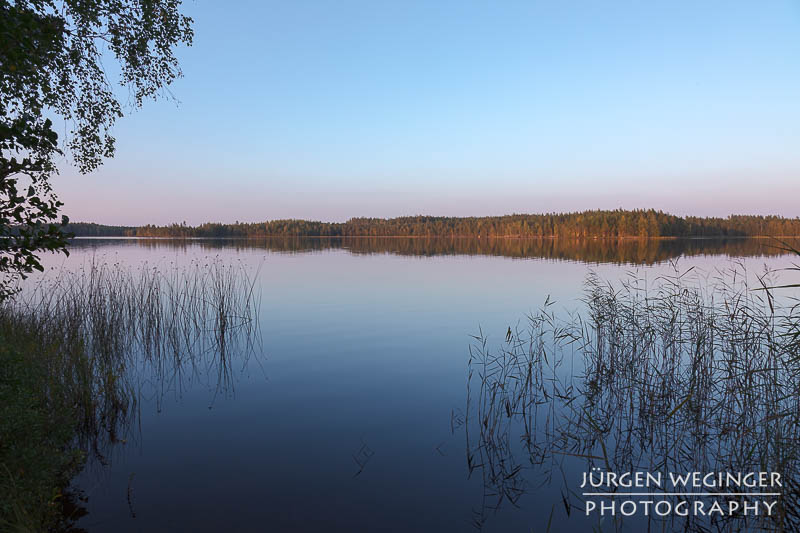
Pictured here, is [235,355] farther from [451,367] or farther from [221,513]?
[221,513]

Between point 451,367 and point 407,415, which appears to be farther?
point 451,367

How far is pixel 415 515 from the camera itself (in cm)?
504

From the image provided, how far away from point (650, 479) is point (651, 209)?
130m

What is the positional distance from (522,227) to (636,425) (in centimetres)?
13522

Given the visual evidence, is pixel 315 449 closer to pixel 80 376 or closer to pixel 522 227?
pixel 80 376

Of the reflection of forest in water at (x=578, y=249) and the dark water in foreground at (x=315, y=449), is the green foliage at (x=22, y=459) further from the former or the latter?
the reflection of forest in water at (x=578, y=249)

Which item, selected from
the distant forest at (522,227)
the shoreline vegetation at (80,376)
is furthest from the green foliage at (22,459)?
the distant forest at (522,227)

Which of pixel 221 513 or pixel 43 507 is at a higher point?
pixel 43 507

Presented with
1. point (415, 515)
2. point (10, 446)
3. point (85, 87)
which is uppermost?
point (85, 87)

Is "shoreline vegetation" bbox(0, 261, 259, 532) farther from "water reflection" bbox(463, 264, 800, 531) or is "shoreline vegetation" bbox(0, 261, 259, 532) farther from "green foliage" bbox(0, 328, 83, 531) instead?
"water reflection" bbox(463, 264, 800, 531)

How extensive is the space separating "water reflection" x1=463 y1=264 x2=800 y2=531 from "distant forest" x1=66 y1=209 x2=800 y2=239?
88.4 meters

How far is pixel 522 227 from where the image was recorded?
136 metres

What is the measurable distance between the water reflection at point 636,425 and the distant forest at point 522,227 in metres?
88.4

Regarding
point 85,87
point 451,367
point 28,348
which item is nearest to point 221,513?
point 28,348
